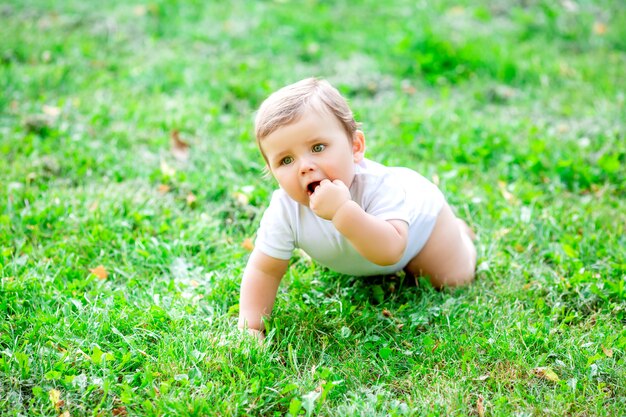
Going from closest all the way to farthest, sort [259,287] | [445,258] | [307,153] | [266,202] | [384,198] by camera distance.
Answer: [307,153]
[384,198]
[259,287]
[445,258]
[266,202]

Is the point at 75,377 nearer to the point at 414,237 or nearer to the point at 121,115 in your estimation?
Answer: the point at 414,237

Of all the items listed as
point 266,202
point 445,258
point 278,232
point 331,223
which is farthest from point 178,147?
point 445,258

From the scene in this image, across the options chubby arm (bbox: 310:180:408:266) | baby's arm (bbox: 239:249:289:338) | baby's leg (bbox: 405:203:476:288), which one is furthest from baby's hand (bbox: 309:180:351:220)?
baby's leg (bbox: 405:203:476:288)

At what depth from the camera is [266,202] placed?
3.44 m

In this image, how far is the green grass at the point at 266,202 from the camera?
89.2 inches

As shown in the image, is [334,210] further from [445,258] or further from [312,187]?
[445,258]

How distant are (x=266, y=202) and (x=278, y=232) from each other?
3.00 feet

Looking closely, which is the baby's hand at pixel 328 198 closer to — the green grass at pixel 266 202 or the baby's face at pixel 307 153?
the baby's face at pixel 307 153

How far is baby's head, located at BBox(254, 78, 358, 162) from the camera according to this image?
2.24m

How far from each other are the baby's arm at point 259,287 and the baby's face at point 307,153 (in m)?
0.34

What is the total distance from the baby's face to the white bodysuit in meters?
0.18

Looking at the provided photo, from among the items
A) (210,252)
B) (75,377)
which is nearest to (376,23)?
(210,252)

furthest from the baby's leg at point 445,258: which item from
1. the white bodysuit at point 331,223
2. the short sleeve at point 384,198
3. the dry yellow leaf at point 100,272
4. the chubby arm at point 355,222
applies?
the dry yellow leaf at point 100,272

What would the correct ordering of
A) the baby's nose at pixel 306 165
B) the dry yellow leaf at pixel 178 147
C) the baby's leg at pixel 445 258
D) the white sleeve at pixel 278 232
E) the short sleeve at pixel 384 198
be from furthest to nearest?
the dry yellow leaf at pixel 178 147 → the baby's leg at pixel 445 258 → the white sleeve at pixel 278 232 → the short sleeve at pixel 384 198 → the baby's nose at pixel 306 165
